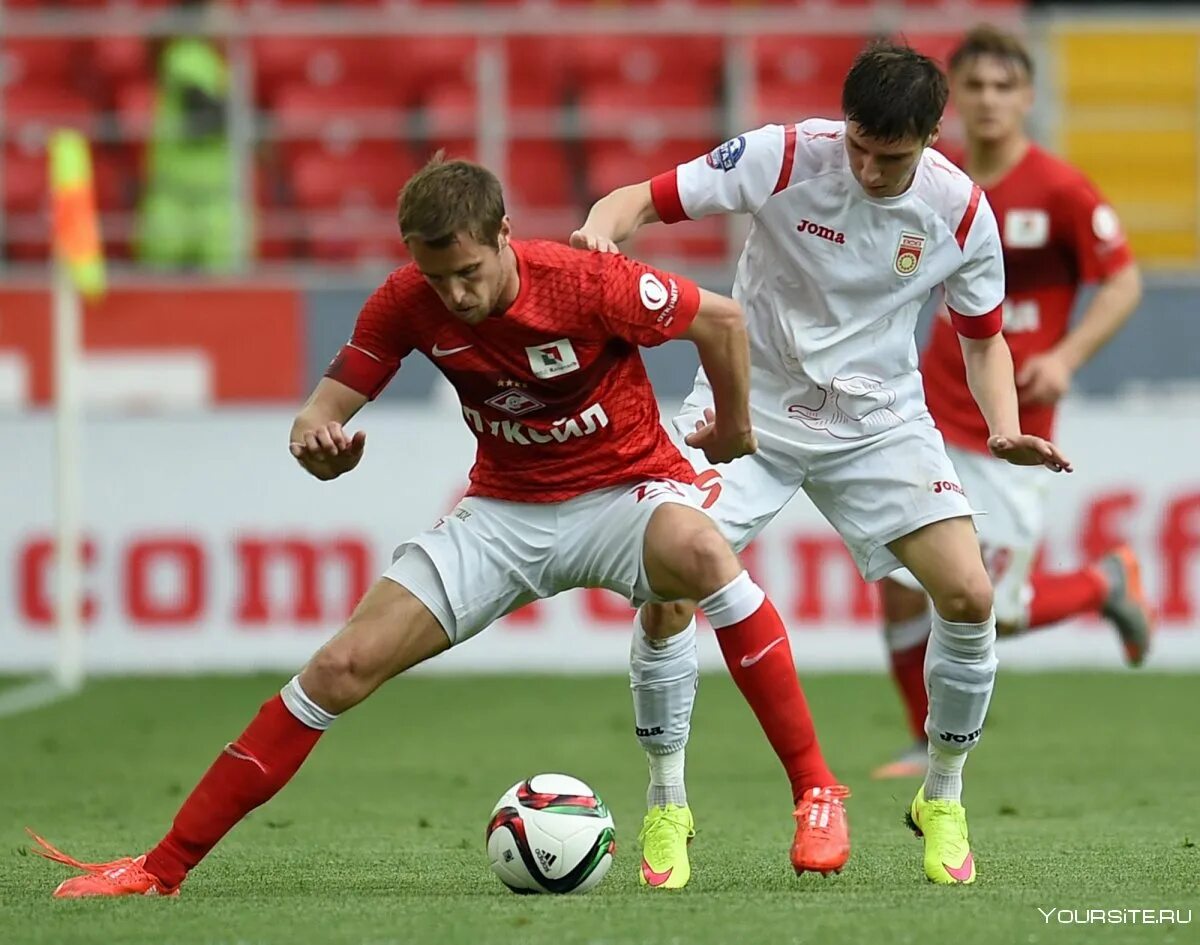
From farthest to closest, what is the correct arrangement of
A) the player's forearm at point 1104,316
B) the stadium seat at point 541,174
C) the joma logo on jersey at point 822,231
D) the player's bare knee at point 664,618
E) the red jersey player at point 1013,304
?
the stadium seat at point 541,174, the red jersey player at point 1013,304, the player's forearm at point 1104,316, the joma logo on jersey at point 822,231, the player's bare knee at point 664,618

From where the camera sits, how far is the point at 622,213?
567 cm

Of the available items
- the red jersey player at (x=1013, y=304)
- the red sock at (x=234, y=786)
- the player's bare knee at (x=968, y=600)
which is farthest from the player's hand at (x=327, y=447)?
the red jersey player at (x=1013, y=304)

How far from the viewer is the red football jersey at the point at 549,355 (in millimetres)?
5207

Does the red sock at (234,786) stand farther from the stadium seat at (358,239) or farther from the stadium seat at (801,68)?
the stadium seat at (801,68)

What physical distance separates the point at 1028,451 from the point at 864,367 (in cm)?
60

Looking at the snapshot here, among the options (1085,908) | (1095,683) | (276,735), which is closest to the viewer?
(1085,908)

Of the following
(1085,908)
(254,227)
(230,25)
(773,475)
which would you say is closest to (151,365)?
(254,227)

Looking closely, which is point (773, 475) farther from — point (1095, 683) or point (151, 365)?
point (151, 365)

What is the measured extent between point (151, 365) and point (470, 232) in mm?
8359

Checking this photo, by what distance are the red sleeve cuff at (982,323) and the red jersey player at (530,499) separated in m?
0.74

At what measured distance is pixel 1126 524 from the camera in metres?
11.6

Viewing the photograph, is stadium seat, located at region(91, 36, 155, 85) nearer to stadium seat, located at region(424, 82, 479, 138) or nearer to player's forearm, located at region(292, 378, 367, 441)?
stadium seat, located at region(424, 82, 479, 138)

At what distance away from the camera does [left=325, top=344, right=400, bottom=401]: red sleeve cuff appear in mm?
5273

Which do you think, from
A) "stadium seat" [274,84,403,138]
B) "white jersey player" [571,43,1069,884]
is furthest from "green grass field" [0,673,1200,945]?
"stadium seat" [274,84,403,138]
